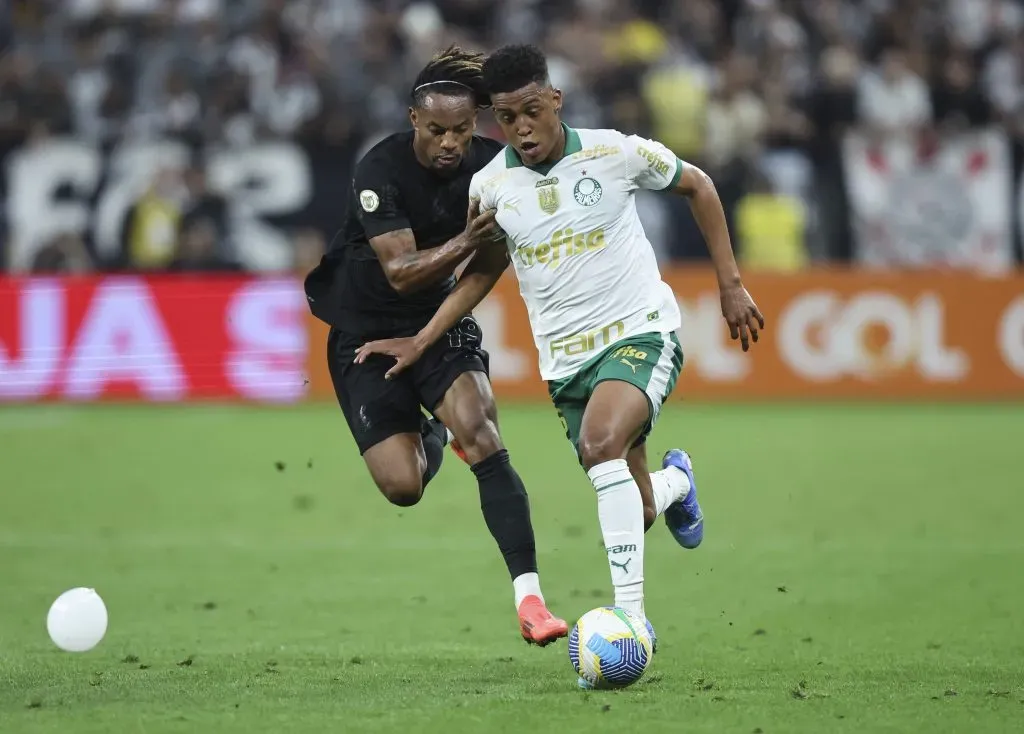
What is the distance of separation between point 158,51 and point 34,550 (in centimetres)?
1057

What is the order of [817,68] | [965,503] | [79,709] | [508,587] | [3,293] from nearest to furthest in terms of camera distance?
[79,709] < [508,587] < [965,503] < [3,293] < [817,68]

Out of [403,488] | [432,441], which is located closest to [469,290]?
[403,488]

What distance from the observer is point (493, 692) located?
5.97m

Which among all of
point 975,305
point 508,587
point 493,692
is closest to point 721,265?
point 493,692

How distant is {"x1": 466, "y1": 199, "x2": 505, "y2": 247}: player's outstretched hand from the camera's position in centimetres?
655

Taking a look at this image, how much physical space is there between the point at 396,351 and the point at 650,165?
1454 millimetres

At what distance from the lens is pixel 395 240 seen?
700 centimetres

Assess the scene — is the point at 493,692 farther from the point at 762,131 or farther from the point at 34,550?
the point at 762,131

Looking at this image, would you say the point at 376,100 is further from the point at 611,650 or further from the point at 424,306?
the point at 611,650

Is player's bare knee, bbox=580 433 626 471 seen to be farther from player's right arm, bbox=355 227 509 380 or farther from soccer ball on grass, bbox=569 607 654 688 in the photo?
player's right arm, bbox=355 227 509 380

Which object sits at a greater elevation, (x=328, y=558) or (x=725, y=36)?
(x=328, y=558)

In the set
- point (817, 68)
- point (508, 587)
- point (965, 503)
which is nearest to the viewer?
point (508, 587)

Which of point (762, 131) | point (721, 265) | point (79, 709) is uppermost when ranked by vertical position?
point (721, 265)

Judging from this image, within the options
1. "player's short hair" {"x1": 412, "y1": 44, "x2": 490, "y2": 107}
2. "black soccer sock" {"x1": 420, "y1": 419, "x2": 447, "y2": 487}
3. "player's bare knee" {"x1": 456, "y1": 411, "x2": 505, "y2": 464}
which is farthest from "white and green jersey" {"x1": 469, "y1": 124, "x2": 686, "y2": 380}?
"black soccer sock" {"x1": 420, "y1": 419, "x2": 447, "y2": 487}
